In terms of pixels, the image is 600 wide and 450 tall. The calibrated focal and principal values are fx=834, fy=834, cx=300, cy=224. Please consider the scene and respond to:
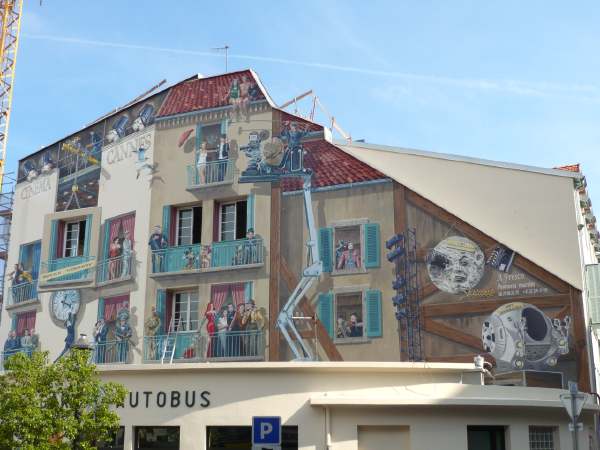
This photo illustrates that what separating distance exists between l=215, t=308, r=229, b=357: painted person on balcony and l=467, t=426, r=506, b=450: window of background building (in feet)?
38.9

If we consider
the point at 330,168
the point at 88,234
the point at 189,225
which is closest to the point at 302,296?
the point at 330,168

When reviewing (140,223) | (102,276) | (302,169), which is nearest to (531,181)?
(302,169)

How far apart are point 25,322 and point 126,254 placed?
6.55 meters

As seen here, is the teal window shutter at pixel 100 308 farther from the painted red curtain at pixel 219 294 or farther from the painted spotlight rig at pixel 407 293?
the painted spotlight rig at pixel 407 293

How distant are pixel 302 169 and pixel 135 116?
8.20m

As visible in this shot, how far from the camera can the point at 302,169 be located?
29078mm

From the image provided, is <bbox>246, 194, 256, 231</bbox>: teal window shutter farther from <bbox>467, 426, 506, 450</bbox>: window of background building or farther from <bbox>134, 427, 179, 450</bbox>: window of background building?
<bbox>467, 426, 506, 450</bbox>: window of background building

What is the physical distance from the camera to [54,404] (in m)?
17.5

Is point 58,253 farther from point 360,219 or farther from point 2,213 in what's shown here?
point 360,219

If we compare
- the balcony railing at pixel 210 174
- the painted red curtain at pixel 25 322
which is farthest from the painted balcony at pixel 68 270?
the balcony railing at pixel 210 174

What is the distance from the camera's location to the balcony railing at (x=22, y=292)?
115 feet

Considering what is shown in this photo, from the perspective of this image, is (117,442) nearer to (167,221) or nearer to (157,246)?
(157,246)

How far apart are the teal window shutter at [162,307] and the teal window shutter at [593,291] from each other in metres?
14.5

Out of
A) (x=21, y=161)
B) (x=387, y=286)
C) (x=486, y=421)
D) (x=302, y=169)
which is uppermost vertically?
(x=21, y=161)
